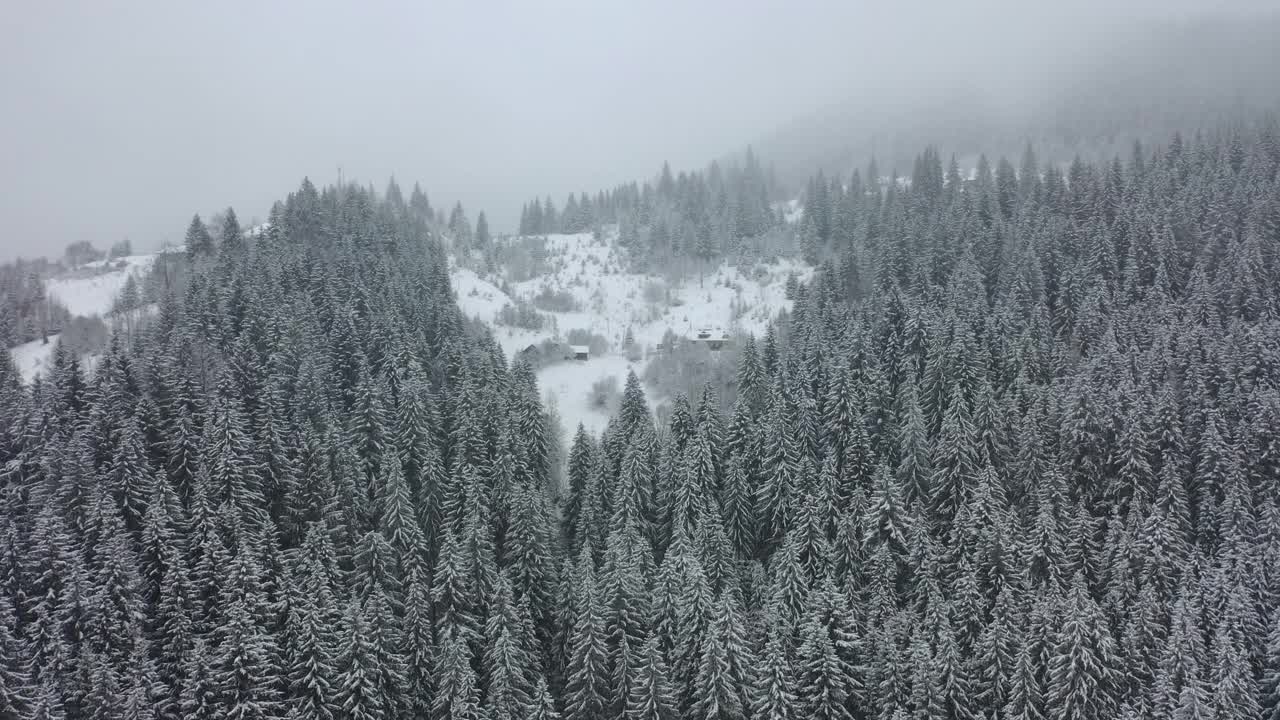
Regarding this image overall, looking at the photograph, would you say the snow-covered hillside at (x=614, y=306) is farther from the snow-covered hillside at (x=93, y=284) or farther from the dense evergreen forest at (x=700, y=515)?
the snow-covered hillside at (x=93, y=284)

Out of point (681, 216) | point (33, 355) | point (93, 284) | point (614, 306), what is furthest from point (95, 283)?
point (681, 216)

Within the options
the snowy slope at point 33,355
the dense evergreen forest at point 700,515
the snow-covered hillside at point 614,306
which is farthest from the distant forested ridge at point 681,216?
the snowy slope at point 33,355

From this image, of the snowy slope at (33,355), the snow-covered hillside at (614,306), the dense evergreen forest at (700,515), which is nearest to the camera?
the dense evergreen forest at (700,515)

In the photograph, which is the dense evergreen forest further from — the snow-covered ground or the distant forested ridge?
the distant forested ridge

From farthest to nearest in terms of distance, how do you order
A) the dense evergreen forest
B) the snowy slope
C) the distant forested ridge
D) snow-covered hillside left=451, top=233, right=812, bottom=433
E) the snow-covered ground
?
1. the distant forested ridge
2. the snow-covered ground
3. snow-covered hillside left=451, top=233, right=812, bottom=433
4. the snowy slope
5. the dense evergreen forest

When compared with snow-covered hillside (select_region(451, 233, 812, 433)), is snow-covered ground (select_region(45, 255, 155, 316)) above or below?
above

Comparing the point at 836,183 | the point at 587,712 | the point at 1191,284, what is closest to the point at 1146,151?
the point at 836,183

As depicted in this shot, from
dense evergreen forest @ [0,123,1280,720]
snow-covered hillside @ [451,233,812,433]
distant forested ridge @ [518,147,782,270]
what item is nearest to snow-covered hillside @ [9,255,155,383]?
dense evergreen forest @ [0,123,1280,720]
